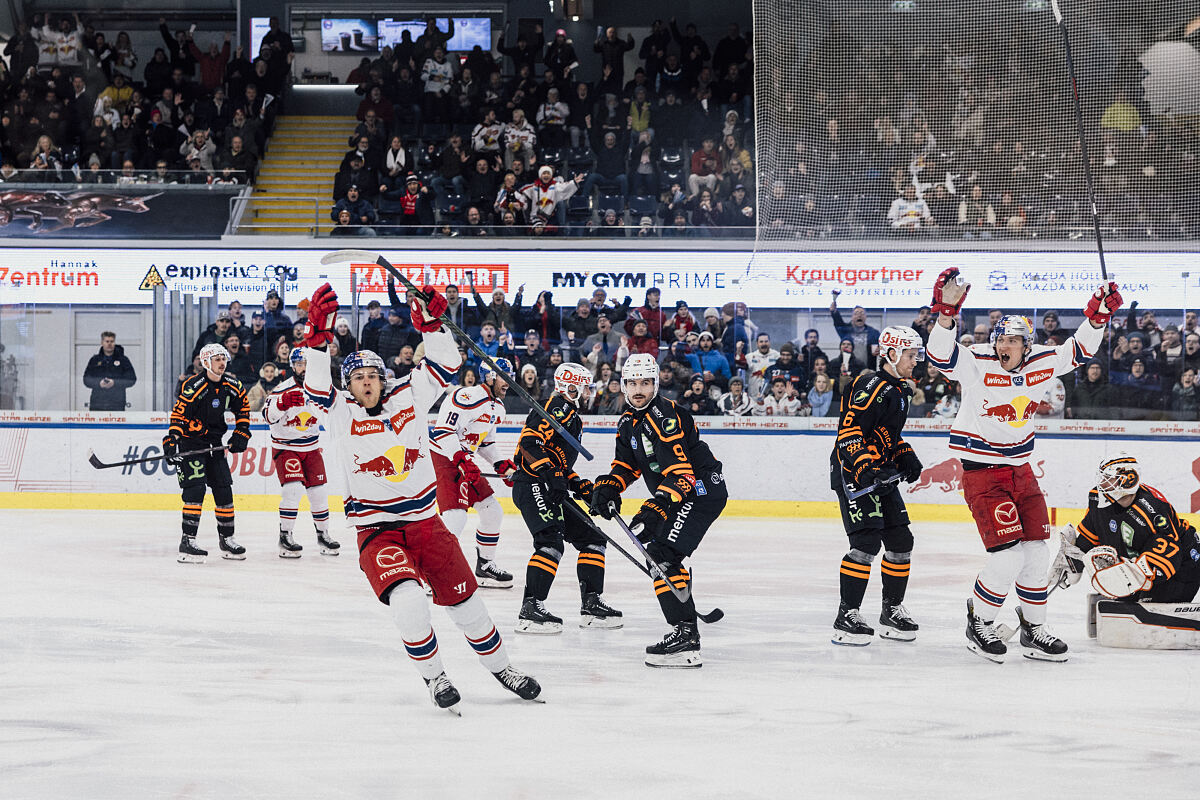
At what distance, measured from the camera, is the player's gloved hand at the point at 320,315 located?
505 centimetres

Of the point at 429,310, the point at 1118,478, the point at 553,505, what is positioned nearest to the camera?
the point at 429,310

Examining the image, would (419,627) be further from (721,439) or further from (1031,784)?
(721,439)

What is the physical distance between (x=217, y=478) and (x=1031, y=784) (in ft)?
21.6

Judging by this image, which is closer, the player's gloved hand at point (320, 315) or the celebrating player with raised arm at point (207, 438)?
the player's gloved hand at point (320, 315)

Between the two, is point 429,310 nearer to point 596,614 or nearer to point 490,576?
point 596,614

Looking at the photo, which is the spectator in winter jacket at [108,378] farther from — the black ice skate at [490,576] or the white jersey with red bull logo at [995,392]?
the white jersey with red bull logo at [995,392]

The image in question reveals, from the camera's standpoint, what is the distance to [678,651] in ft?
17.9

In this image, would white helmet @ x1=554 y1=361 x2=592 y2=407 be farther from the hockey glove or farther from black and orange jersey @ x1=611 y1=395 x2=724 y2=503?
the hockey glove

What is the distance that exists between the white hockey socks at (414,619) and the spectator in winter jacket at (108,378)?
8.18 meters

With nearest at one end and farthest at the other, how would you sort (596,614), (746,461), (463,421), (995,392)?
(995,392) → (596,614) → (463,421) → (746,461)

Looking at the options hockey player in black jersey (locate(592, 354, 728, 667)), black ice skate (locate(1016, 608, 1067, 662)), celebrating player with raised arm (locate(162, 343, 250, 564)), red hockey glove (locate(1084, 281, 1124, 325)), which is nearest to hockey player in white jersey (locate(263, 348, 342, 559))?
celebrating player with raised arm (locate(162, 343, 250, 564))

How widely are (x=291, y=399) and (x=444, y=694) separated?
5.07 metres

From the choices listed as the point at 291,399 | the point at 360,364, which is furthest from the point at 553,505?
the point at 291,399

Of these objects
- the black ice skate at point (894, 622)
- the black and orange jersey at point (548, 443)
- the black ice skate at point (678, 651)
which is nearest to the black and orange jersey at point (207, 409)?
the black and orange jersey at point (548, 443)
